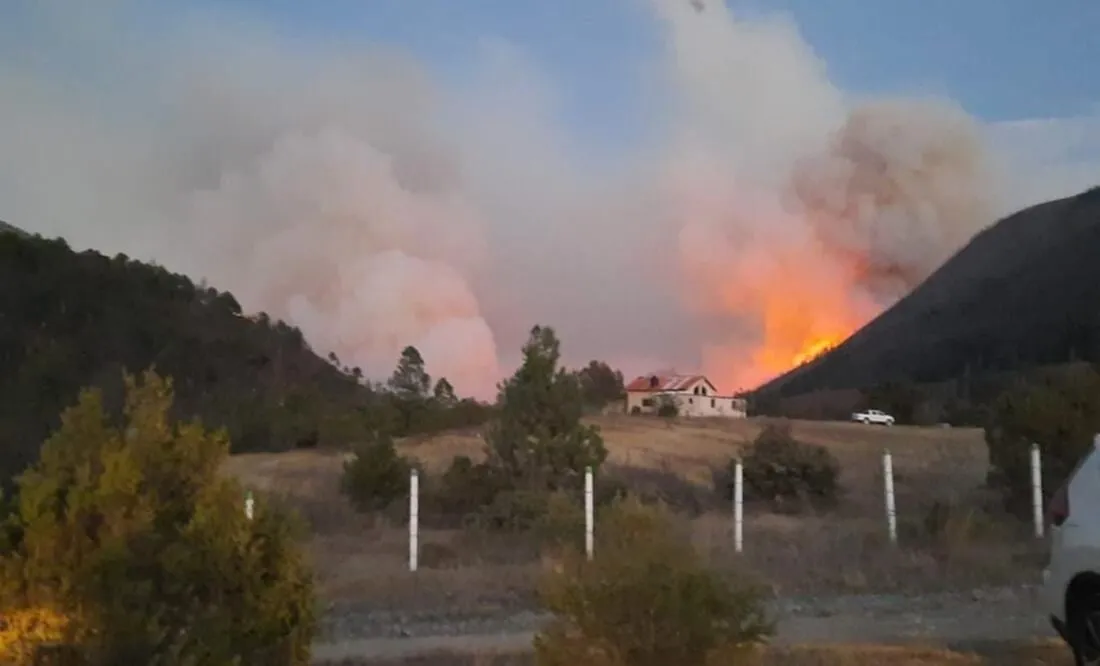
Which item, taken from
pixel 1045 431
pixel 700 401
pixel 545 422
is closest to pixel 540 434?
pixel 545 422

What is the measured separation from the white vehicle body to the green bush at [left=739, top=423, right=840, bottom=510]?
15.6m

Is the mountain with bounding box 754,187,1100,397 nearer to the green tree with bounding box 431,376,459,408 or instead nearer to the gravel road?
the green tree with bounding box 431,376,459,408

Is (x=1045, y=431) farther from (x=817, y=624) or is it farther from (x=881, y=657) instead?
(x=881, y=657)

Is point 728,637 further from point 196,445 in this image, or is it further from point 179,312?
point 179,312

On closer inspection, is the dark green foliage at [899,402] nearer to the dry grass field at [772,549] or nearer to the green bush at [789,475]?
the dry grass field at [772,549]

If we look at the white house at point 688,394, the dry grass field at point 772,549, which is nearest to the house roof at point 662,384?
the white house at point 688,394

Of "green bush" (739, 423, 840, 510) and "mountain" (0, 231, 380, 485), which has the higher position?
"mountain" (0, 231, 380, 485)

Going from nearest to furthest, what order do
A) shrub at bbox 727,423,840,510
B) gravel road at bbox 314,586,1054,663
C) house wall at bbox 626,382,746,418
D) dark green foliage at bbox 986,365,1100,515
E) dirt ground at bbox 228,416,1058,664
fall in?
gravel road at bbox 314,586,1054,663
dirt ground at bbox 228,416,1058,664
dark green foliage at bbox 986,365,1100,515
shrub at bbox 727,423,840,510
house wall at bbox 626,382,746,418

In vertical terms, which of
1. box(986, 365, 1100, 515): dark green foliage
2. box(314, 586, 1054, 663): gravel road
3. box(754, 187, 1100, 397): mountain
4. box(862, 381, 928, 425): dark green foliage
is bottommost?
box(314, 586, 1054, 663): gravel road

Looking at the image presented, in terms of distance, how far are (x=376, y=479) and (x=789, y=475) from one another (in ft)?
26.6

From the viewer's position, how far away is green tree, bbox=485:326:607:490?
61.5ft

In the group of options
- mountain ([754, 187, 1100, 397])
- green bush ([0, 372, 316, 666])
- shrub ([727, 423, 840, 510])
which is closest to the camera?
green bush ([0, 372, 316, 666])

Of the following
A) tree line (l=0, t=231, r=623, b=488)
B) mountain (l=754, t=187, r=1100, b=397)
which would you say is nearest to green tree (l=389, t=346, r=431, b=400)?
tree line (l=0, t=231, r=623, b=488)

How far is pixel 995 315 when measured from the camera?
137 m
